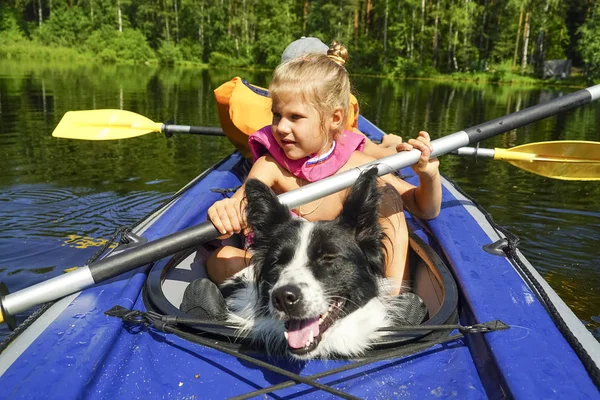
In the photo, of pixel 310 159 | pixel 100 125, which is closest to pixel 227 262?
pixel 310 159

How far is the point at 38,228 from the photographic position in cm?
526

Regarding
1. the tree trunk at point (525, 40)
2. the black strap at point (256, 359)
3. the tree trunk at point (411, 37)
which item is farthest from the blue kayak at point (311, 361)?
the tree trunk at point (411, 37)

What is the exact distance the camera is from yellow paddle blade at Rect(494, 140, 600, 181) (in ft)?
13.7

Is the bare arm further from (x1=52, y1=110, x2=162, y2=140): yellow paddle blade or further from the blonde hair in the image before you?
(x1=52, y1=110, x2=162, y2=140): yellow paddle blade

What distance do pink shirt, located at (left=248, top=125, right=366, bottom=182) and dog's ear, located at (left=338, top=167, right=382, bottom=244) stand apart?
842 millimetres

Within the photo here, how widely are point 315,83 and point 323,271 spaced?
109cm

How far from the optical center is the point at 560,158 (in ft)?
13.9

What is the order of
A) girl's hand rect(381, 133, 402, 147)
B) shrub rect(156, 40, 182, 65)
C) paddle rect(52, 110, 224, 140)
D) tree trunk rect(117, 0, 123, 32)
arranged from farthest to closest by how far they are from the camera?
tree trunk rect(117, 0, 123, 32) < shrub rect(156, 40, 182, 65) < paddle rect(52, 110, 224, 140) < girl's hand rect(381, 133, 402, 147)

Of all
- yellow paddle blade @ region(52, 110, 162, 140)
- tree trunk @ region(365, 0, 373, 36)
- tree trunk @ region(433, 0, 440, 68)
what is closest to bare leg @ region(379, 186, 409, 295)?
yellow paddle blade @ region(52, 110, 162, 140)

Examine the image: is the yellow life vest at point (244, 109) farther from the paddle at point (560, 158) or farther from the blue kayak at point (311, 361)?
the blue kayak at point (311, 361)

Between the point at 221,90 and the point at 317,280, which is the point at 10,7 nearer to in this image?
the point at 221,90

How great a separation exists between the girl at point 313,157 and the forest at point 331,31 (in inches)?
1262

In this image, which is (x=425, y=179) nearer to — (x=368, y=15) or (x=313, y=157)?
(x=313, y=157)

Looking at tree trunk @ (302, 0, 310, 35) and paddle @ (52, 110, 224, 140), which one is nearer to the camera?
paddle @ (52, 110, 224, 140)
